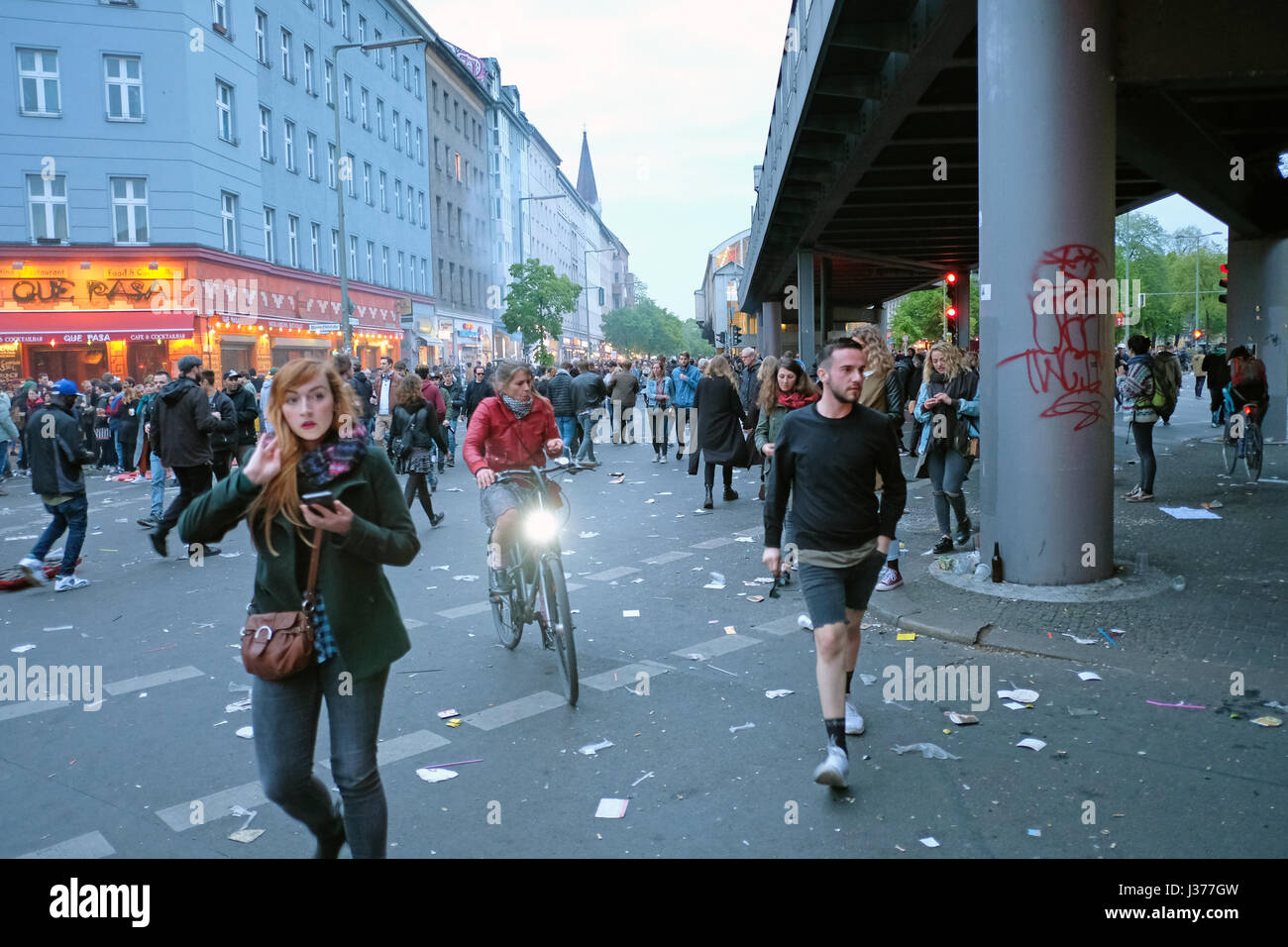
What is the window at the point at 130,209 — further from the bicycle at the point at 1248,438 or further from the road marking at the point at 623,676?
the road marking at the point at 623,676

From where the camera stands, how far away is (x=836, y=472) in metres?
4.59

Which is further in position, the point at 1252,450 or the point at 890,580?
the point at 1252,450

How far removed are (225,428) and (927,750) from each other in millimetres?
10018

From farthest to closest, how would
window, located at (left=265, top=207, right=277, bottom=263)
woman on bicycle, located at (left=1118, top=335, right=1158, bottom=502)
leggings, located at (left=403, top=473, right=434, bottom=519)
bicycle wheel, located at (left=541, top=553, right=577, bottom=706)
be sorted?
window, located at (left=265, top=207, right=277, bottom=263) → leggings, located at (left=403, top=473, right=434, bottom=519) → woman on bicycle, located at (left=1118, top=335, right=1158, bottom=502) → bicycle wheel, located at (left=541, top=553, right=577, bottom=706)

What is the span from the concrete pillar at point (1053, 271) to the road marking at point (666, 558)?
3107mm

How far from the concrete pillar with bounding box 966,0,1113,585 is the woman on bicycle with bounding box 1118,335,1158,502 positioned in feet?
14.9

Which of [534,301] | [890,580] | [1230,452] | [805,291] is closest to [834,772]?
[890,580]

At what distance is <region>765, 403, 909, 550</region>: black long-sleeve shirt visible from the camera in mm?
4594

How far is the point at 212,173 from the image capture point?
97.0 feet

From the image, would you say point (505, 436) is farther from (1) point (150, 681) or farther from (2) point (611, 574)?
(2) point (611, 574)

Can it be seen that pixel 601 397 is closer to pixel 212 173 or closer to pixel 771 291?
pixel 212 173

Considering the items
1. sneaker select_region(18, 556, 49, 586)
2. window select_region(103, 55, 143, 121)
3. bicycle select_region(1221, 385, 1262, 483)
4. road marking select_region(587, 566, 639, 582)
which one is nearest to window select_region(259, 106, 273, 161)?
window select_region(103, 55, 143, 121)

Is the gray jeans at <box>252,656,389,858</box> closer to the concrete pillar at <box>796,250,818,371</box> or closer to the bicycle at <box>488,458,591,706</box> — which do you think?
the bicycle at <box>488,458,591,706</box>

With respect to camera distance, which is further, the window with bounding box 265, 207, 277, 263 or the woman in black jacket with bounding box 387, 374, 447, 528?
the window with bounding box 265, 207, 277, 263
